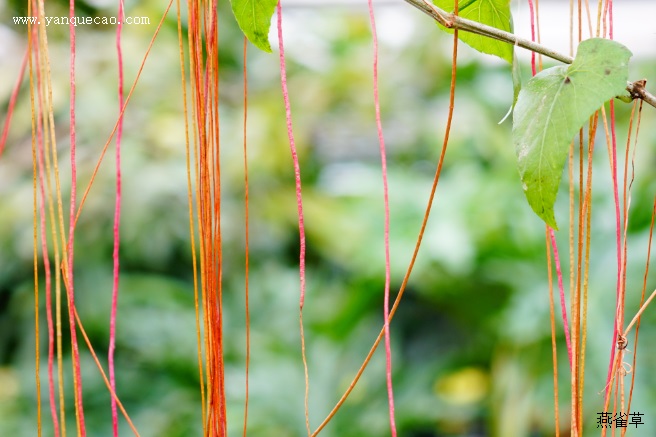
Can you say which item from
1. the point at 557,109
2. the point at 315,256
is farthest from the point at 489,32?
the point at 315,256

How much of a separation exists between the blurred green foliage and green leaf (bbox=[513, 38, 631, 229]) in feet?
3.76

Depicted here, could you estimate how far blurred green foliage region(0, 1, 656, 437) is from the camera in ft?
4.50

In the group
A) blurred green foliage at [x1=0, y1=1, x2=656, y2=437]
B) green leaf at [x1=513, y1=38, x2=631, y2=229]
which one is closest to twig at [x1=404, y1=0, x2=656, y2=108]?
green leaf at [x1=513, y1=38, x2=631, y2=229]

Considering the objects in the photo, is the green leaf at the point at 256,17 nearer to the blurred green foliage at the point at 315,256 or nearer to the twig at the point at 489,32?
the twig at the point at 489,32

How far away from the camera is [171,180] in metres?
1.51

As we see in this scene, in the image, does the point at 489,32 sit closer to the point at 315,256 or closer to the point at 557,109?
the point at 557,109

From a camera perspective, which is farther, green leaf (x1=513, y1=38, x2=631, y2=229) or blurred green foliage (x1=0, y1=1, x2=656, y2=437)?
blurred green foliage (x1=0, y1=1, x2=656, y2=437)

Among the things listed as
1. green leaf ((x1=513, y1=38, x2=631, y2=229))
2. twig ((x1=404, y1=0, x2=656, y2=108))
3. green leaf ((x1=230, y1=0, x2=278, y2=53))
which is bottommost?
green leaf ((x1=513, y1=38, x2=631, y2=229))

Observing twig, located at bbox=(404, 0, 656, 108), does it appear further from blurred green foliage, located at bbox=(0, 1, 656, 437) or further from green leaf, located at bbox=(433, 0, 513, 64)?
blurred green foliage, located at bbox=(0, 1, 656, 437)

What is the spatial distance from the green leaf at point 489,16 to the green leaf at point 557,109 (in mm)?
54

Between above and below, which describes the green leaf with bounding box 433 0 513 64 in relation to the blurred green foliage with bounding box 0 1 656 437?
below

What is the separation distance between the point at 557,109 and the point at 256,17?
111mm

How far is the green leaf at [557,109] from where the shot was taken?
0.69 ft

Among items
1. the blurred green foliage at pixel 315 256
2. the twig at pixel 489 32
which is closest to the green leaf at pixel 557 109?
the twig at pixel 489 32
